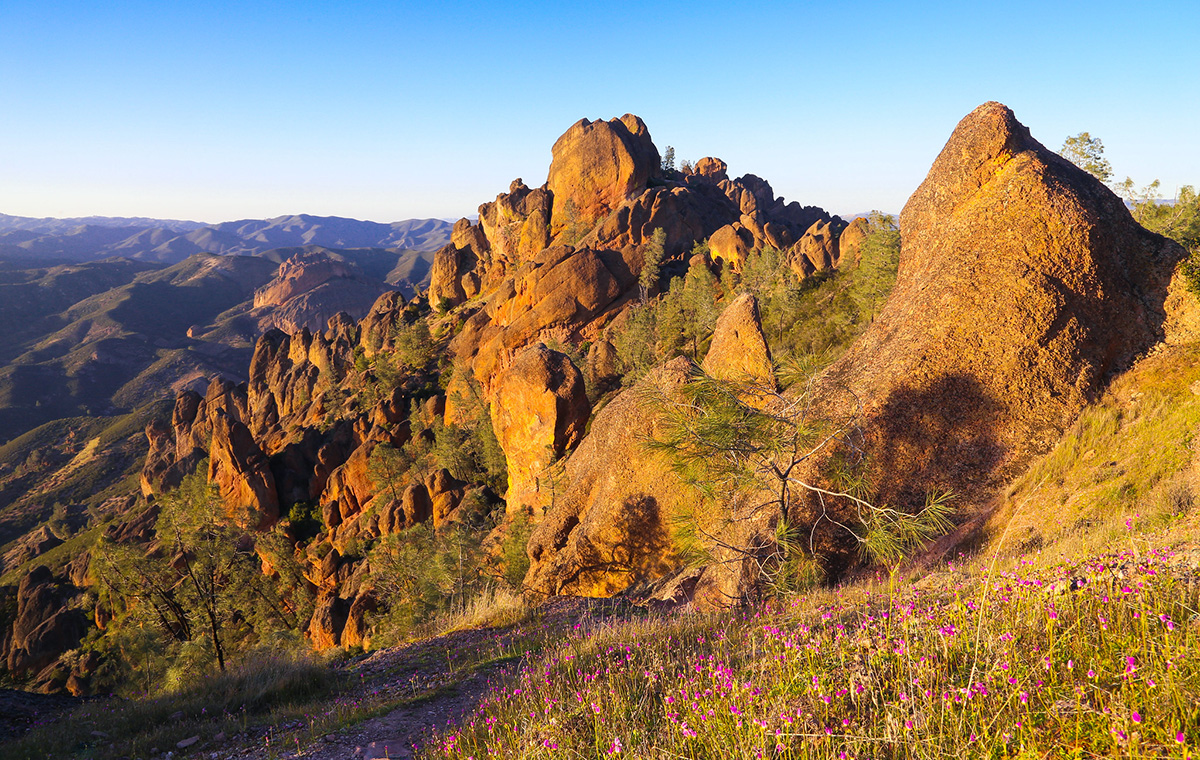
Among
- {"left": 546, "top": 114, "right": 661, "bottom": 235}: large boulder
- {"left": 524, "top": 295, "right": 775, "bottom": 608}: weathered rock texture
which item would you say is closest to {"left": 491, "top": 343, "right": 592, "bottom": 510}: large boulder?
{"left": 524, "top": 295, "right": 775, "bottom": 608}: weathered rock texture

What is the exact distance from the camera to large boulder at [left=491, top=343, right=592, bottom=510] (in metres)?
27.8

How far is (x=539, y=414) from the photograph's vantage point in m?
28.1

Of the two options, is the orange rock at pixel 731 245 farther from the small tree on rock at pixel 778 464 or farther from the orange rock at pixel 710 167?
the orange rock at pixel 710 167

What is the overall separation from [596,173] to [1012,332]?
7561 cm

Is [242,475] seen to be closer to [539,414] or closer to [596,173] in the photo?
[539,414]

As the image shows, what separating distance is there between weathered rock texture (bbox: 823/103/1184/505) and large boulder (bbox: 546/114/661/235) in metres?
69.8

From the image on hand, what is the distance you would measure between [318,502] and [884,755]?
62.5 meters

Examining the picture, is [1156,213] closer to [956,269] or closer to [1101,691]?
[956,269]

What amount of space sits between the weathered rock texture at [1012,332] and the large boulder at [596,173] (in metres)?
69.8

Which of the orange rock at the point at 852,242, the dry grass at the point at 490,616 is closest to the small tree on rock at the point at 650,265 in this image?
the orange rock at the point at 852,242

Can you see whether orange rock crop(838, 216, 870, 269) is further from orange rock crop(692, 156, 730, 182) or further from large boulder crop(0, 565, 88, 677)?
orange rock crop(692, 156, 730, 182)

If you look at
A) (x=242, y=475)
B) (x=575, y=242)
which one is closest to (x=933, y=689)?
(x=242, y=475)

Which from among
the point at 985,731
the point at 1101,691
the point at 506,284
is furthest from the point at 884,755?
the point at 506,284

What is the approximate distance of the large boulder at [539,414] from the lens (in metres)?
27.8
